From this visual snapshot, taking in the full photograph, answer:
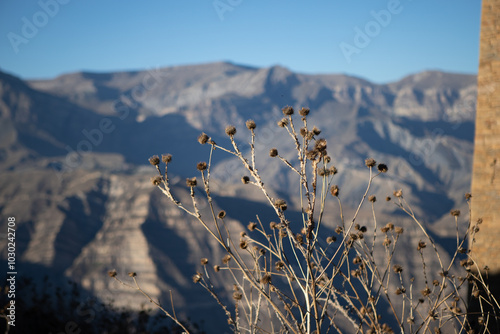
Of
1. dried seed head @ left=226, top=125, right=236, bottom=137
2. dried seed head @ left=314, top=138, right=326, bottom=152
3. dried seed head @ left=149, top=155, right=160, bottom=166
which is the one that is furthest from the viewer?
dried seed head @ left=149, top=155, right=160, bottom=166

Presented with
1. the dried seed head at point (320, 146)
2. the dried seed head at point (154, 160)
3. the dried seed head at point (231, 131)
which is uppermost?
the dried seed head at point (231, 131)

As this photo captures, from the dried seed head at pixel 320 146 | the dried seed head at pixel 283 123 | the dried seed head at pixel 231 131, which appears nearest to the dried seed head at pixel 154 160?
the dried seed head at pixel 231 131

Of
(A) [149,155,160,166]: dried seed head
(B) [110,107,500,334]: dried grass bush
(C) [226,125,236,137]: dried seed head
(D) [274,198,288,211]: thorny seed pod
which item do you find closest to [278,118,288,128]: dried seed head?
(B) [110,107,500,334]: dried grass bush

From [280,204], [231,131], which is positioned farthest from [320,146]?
[231,131]

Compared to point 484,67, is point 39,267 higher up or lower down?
→ lower down

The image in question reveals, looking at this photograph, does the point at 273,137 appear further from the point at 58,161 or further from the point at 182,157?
the point at 58,161

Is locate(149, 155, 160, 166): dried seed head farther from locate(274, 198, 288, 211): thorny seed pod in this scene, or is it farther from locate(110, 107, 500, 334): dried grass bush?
locate(274, 198, 288, 211): thorny seed pod

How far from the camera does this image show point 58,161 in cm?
12075

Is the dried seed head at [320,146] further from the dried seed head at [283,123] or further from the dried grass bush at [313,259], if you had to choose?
the dried seed head at [283,123]

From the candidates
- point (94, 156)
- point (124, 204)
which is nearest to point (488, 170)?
point (124, 204)

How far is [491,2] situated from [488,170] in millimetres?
1568

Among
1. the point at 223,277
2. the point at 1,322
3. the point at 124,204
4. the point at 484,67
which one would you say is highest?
the point at 484,67

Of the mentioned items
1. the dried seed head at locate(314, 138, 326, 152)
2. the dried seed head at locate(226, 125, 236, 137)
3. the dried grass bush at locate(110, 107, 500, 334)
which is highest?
the dried seed head at locate(226, 125, 236, 137)

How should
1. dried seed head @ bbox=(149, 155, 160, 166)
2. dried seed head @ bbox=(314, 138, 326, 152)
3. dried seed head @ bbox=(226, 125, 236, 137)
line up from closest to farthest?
dried seed head @ bbox=(314, 138, 326, 152) < dried seed head @ bbox=(226, 125, 236, 137) < dried seed head @ bbox=(149, 155, 160, 166)
